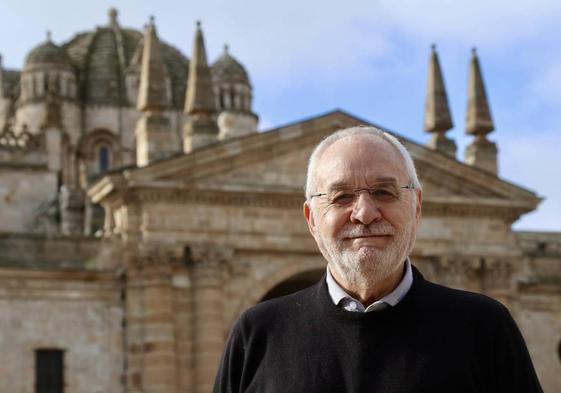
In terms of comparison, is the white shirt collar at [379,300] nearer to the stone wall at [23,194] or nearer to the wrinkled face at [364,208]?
the wrinkled face at [364,208]

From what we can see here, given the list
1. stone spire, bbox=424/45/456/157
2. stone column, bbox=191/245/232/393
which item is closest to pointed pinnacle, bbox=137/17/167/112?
stone column, bbox=191/245/232/393

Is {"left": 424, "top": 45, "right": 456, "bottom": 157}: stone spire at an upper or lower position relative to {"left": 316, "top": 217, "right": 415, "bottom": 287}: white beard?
upper

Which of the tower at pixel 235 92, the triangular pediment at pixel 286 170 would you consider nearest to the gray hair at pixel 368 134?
the triangular pediment at pixel 286 170

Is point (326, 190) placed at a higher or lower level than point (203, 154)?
lower

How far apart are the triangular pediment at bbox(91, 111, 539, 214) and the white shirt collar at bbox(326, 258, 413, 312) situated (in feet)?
82.9

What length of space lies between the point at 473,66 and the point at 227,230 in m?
8.42

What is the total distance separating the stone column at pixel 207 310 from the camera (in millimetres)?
30750

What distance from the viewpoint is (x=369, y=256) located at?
507 centimetres

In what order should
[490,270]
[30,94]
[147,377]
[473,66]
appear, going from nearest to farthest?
1. [147,377]
2. [490,270]
3. [473,66]
4. [30,94]

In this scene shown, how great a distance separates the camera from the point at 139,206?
1229 inches

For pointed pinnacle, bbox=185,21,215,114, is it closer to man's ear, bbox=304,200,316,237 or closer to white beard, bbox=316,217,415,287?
man's ear, bbox=304,200,316,237

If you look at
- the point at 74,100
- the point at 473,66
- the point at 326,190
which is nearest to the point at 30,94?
the point at 74,100

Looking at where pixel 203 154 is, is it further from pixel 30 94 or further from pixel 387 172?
pixel 30 94

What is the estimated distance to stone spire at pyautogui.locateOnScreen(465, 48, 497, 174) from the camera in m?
35.0
